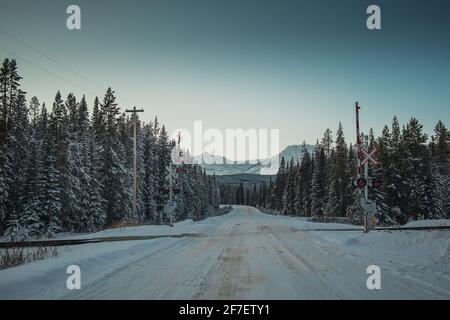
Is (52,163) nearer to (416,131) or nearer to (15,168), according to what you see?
(15,168)

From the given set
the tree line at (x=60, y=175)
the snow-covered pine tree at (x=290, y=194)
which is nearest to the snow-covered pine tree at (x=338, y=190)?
the snow-covered pine tree at (x=290, y=194)

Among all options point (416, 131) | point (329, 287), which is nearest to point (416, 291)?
point (329, 287)

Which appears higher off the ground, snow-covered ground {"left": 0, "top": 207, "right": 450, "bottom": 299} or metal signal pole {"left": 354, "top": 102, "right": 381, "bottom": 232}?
metal signal pole {"left": 354, "top": 102, "right": 381, "bottom": 232}

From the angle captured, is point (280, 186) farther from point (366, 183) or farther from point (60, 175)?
point (366, 183)

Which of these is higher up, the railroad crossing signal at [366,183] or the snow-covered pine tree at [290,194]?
the railroad crossing signal at [366,183]

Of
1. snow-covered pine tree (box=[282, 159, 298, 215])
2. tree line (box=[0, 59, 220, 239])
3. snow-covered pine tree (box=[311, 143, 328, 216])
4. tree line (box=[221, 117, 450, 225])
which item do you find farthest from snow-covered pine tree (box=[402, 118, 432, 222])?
snow-covered pine tree (box=[282, 159, 298, 215])

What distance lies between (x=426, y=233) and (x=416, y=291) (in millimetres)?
8366

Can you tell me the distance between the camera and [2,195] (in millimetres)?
33656

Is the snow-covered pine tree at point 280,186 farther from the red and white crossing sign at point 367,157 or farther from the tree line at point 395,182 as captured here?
the red and white crossing sign at point 367,157

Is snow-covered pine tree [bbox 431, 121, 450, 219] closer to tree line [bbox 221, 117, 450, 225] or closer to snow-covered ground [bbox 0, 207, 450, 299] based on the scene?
tree line [bbox 221, 117, 450, 225]

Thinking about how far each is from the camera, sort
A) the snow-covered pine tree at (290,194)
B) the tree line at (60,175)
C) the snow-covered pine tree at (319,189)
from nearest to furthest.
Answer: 1. the tree line at (60,175)
2. the snow-covered pine tree at (319,189)
3. the snow-covered pine tree at (290,194)

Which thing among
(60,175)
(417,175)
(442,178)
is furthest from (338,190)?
(60,175)

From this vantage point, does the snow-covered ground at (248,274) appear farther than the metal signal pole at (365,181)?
No
